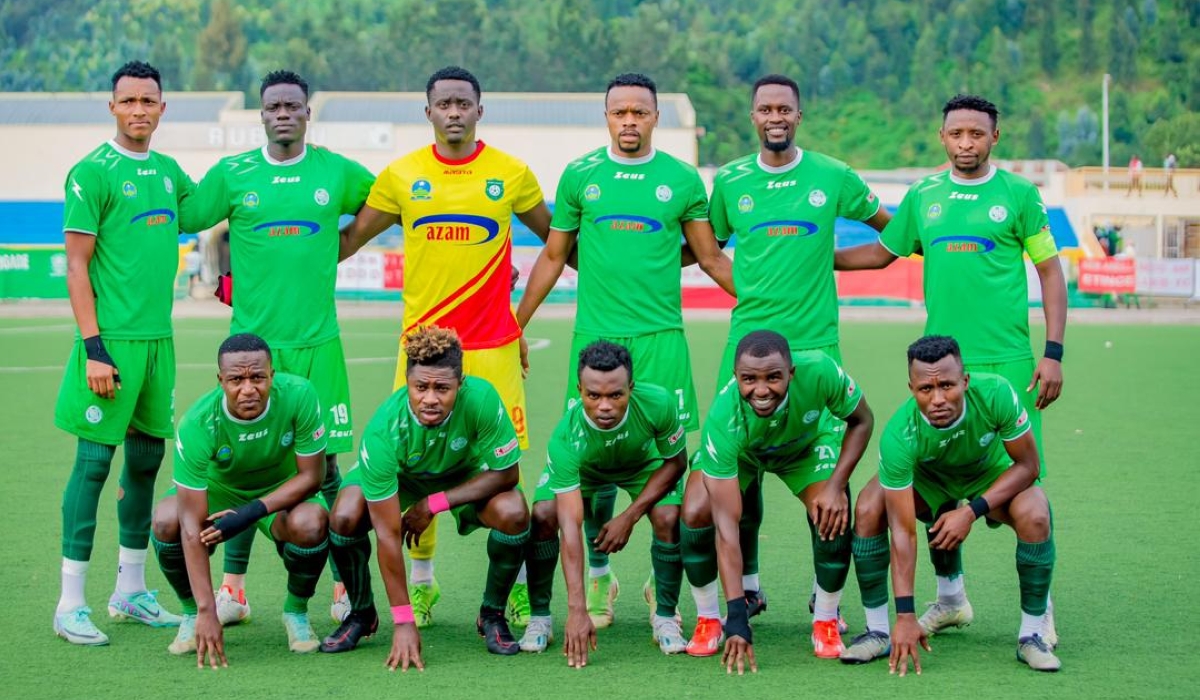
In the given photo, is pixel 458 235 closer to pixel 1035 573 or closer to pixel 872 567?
pixel 872 567

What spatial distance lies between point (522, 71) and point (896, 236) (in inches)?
2895

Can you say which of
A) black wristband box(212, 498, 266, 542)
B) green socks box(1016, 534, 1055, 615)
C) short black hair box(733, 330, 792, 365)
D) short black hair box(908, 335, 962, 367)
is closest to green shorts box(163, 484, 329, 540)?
black wristband box(212, 498, 266, 542)

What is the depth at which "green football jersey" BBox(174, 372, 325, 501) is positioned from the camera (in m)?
6.28

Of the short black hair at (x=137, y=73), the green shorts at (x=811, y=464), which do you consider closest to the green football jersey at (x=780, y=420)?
the green shorts at (x=811, y=464)

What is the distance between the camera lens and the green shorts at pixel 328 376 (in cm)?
698

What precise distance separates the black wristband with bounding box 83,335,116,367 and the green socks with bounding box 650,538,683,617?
101 inches

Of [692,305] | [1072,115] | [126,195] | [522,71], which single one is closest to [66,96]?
[692,305]

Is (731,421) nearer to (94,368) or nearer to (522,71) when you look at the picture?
(94,368)

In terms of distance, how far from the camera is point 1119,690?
5602 millimetres

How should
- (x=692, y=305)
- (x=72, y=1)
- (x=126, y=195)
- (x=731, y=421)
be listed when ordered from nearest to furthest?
(x=731, y=421)
(x=126, y=195)
(x=692, y=305)
(x=72, y=1)

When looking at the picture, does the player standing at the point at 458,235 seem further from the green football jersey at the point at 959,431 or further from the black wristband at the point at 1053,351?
the black wristband at the point at 1053,351

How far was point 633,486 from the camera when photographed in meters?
6.68

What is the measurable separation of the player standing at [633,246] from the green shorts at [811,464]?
401mm

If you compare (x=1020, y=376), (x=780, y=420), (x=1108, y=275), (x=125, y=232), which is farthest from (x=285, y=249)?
(x=1108, y=275)
